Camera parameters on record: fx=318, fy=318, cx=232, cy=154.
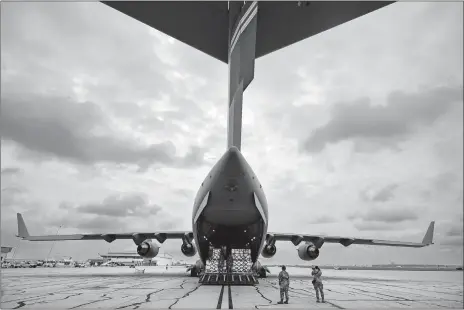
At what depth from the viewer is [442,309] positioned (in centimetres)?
687

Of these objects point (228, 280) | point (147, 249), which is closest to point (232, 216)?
point (228, 280)

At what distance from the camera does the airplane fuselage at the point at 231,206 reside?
828cm

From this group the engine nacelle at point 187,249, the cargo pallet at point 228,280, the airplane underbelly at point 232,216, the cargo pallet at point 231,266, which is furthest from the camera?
the engine nacelle at point 187,249

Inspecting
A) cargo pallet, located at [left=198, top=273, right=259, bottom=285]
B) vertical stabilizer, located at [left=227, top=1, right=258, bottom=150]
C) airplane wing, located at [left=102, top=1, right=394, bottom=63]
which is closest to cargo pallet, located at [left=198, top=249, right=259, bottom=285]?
cargo pallet, located at [left=198, top=273, right=259, bottom=285]

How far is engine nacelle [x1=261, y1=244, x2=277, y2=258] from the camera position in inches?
742

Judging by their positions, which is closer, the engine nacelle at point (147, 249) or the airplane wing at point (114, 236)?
the engine nacelle at point (147, 249)

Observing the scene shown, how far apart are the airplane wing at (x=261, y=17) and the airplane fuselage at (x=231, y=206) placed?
9.59 ft

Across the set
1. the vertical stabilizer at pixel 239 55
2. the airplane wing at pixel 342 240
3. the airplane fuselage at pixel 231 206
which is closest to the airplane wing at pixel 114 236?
the airplane wing at pixel 342 240

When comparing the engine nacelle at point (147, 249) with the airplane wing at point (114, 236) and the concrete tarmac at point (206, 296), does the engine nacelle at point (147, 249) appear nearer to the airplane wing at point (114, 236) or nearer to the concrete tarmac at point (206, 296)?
the airplane wing at point (114, 236)

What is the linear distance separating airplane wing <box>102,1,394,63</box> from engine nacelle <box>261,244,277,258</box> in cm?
1344

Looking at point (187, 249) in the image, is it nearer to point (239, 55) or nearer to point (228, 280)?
point (228, 280)

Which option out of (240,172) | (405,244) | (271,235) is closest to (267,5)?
(240,172)

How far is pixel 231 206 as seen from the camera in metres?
9.30

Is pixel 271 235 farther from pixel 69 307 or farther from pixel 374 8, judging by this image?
pixel 374 8
